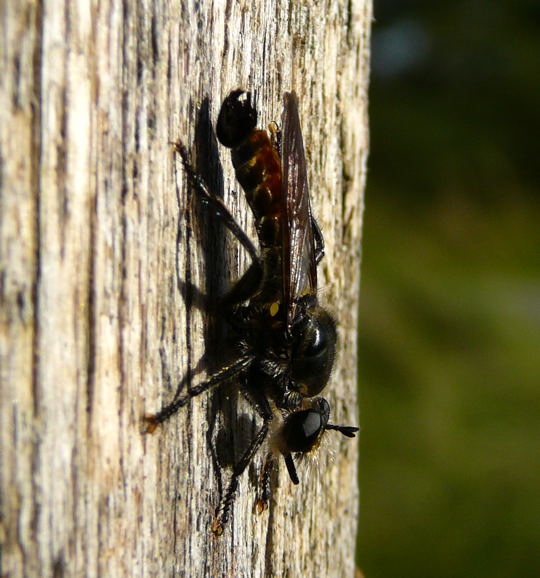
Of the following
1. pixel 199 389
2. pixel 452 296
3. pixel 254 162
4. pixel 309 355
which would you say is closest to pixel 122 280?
pixel 199 389

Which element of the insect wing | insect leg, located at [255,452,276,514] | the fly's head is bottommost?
insect leg, located at [255,452,276,514]

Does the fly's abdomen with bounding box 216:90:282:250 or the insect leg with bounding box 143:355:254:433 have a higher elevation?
the fly's abdomen with bounding box 216:90:282:250

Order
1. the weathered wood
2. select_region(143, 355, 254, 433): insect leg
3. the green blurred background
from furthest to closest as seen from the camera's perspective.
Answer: the green blurred background → select_region(143, 355, 254, 433): insect leg → the weathered wood

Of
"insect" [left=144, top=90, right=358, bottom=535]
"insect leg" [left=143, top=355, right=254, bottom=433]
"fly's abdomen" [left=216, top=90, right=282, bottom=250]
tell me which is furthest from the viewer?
"insect" [left=144, top=90, right=358, bottom=535]

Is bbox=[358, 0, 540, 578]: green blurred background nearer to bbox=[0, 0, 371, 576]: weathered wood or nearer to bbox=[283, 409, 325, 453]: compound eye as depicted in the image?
bbox=[283, 409, 325, 453]: compound eye

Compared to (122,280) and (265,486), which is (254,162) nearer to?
(122,280)

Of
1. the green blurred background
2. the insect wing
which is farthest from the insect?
the green blurred background
